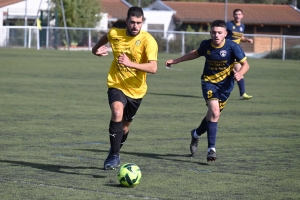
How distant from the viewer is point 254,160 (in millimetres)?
9117

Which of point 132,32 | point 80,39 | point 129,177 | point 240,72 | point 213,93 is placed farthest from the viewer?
point 80,39

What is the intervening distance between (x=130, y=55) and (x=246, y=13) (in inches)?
2419

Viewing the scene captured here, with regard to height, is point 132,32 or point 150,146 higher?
point 132,32

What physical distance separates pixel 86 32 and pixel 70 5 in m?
9.39

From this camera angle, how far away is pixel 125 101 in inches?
323

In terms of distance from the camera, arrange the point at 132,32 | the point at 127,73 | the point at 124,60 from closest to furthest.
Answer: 1. the point at 124,60
2. the point at 132,32
3. the point at 127,73

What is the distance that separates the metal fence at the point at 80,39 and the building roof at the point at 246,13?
19.4 meters

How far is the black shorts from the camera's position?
814cm

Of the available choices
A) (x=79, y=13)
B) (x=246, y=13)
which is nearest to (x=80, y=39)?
(x=79, y=13)

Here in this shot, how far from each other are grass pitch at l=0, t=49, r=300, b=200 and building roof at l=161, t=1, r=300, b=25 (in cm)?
4633

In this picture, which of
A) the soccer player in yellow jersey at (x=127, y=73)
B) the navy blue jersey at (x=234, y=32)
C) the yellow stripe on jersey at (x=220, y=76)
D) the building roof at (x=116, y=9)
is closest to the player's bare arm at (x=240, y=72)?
the yellow stripe on jersey at (x=220, y=76)

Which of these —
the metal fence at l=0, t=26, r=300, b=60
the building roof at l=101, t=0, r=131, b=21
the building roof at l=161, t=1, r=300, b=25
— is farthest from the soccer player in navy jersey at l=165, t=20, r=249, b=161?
the building roof at l=101, t=0, r=131, b=21

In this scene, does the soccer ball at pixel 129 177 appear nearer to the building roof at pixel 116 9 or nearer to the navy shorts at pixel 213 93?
the navy shorts at pixel 213 93

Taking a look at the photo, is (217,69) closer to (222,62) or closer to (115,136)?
(222,62)
